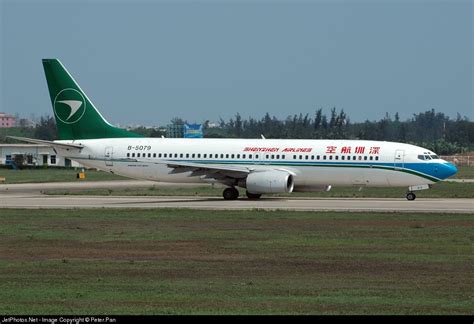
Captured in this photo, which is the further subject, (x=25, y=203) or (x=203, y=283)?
(x=25, y=203)

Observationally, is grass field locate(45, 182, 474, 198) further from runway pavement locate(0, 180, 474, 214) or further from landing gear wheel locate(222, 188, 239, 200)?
landing gear wheel locate(222, 188, 239, 200)

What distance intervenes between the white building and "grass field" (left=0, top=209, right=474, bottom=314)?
75393mm

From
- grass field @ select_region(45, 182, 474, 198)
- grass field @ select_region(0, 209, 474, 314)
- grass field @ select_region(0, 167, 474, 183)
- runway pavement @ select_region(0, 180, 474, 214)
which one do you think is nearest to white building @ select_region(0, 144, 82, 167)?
grass field @ select_region(0, 167, 474, 183)

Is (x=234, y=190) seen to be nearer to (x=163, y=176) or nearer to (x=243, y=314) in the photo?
(x=163, y=176)

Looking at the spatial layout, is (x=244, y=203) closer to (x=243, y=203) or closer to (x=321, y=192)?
(x=243, y=203)

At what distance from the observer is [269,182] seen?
4622cm

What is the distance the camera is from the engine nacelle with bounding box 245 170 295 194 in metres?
46.2

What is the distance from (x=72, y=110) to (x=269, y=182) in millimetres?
12543

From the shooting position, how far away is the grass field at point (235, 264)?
1695 cm

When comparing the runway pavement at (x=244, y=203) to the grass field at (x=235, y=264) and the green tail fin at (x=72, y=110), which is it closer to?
the green tail fin at (x=72, y=110)

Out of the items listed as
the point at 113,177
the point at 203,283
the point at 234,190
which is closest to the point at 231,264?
the point at 203,283

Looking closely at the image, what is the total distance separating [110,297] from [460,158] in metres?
113

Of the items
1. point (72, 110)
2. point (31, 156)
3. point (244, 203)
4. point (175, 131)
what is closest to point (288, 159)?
point (244, 203)

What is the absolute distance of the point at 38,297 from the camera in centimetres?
Result: 1755
